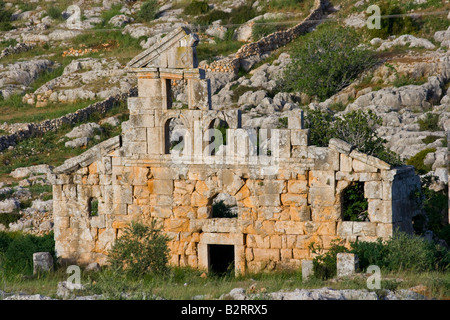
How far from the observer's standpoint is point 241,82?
1630 inches

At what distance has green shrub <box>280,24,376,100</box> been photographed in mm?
40062

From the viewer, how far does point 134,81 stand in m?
42.7

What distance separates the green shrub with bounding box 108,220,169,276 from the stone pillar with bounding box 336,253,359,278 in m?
3.97

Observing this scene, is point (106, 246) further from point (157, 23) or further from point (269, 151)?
point (157, 23)

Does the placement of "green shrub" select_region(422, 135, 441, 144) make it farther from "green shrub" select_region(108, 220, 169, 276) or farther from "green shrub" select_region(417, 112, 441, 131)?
"green shrub" select_region(108, 220, 169, 276)

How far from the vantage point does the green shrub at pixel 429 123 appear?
111ft

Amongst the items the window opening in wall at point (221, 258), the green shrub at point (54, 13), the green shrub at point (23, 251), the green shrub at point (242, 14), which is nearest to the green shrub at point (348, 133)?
the window opening in wall at point (221, 258)

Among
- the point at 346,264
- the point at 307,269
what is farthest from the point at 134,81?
the point at 346,264

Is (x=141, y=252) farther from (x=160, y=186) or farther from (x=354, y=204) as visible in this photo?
(x=354, y=204)

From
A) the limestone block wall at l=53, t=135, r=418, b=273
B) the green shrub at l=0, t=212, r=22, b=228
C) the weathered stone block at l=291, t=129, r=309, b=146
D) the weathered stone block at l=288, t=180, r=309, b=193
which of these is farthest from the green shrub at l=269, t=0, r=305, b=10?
the weathered stone block at l=288, t=180, r=309, b=193

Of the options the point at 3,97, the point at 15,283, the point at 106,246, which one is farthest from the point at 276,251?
the point at 3,97

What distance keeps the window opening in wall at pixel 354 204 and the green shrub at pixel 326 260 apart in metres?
A: 1.36

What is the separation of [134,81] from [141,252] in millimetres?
24053

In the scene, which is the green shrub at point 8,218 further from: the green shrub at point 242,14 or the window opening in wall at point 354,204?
the green shrub at point 242,14
